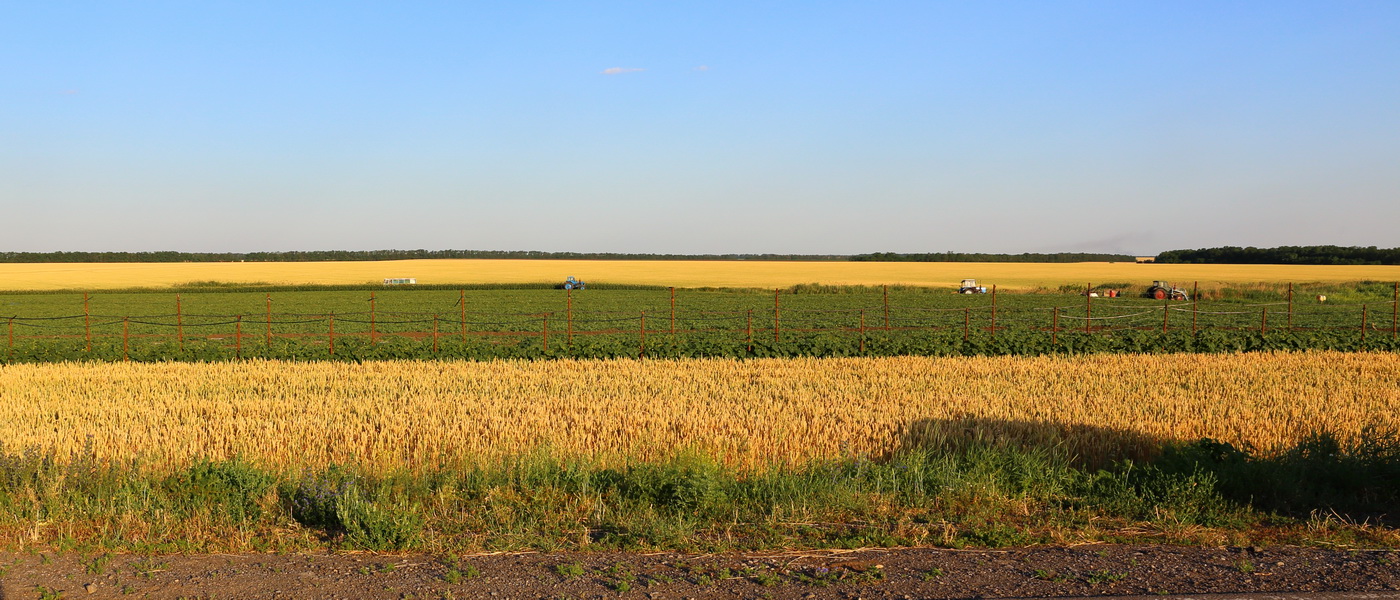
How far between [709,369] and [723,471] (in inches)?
438

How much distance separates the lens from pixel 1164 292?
5628 centimetres

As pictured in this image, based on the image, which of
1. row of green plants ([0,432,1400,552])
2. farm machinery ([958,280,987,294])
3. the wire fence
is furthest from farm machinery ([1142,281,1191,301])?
row of green plants ([0,432,1400,552])

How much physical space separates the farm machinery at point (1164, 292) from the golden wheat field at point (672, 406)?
34315 millimetres

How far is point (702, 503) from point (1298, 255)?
487 feet

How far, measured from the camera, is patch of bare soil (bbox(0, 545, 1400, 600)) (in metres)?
5.54

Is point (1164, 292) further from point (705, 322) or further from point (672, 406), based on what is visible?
point (672, 406)

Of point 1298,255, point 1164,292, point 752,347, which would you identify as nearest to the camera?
point 752,347

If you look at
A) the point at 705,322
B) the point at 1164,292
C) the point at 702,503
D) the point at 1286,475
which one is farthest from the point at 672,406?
the point at 1164,292

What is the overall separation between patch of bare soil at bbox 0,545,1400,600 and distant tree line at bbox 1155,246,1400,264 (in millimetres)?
142965

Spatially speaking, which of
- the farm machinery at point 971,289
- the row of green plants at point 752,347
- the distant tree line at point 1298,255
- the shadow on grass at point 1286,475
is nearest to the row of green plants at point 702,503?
the shadow on grass at point 1286,475

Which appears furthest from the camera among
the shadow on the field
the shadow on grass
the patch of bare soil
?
the shadow on the field

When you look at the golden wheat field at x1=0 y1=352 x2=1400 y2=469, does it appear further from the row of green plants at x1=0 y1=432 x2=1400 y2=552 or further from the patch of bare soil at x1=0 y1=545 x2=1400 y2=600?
the patch of bare soil at x1=0 y1=545 x2=1400 y2=600

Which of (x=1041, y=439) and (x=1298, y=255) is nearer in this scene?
(x=1041, y=439)

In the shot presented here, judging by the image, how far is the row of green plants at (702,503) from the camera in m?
6.66
